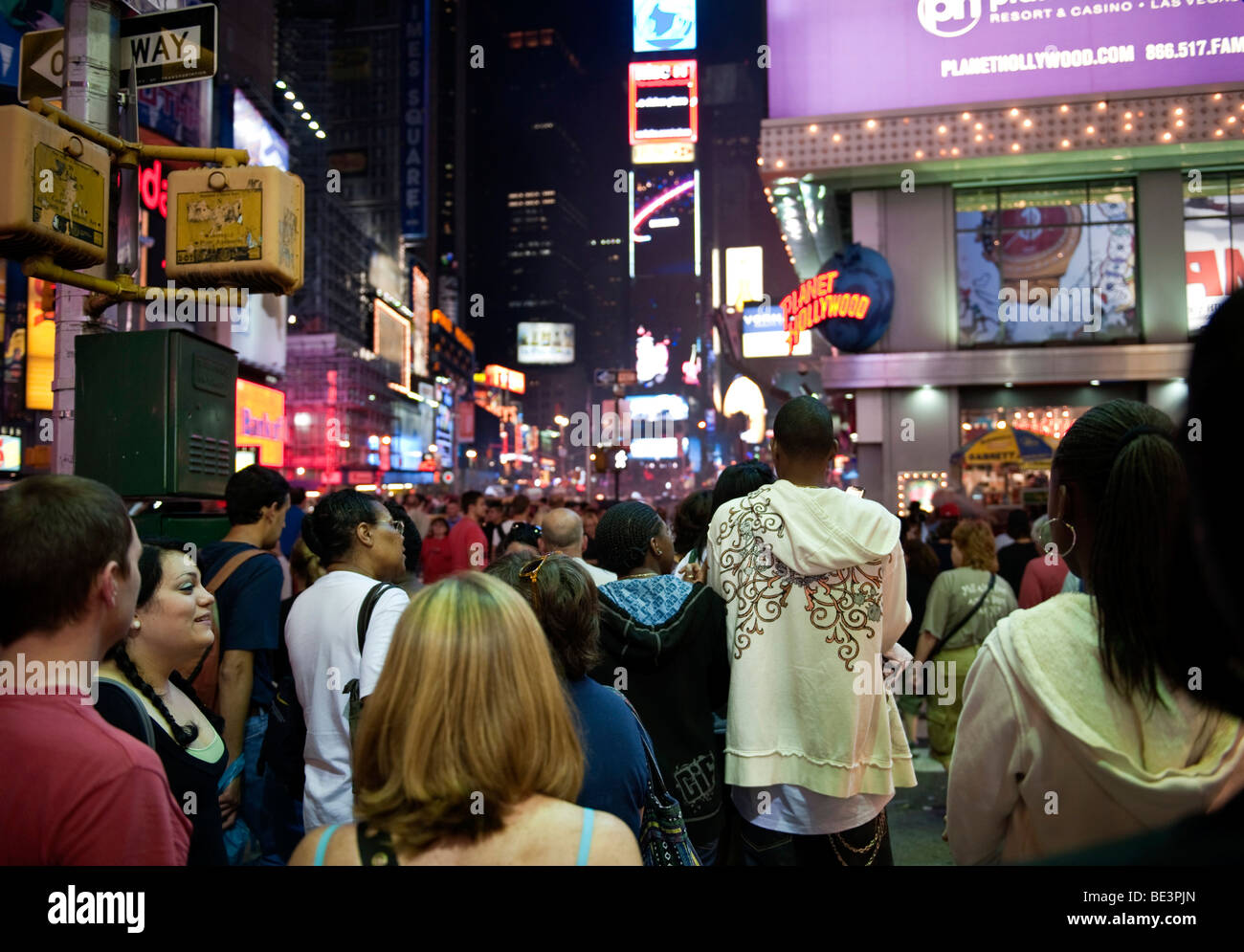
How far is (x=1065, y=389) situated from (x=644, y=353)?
241 feet

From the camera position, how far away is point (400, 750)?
6.16ft

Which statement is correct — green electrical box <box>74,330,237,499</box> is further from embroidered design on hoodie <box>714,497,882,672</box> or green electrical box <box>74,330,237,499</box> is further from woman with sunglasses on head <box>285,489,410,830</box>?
embroidered design on hoodie <box>714,497,882,672</box>

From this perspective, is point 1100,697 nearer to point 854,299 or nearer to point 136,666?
point 136,666

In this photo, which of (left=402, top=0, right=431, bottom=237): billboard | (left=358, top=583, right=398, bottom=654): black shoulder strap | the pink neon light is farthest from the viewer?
the pink neon light

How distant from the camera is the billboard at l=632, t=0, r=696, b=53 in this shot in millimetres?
48312

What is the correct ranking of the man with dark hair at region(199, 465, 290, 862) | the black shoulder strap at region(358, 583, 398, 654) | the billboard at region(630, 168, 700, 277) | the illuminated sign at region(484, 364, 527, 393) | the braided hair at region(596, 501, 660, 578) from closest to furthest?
1. the black shoulder strap at region(358, 583, 398, 654)
2. the braided hair at region(596, 501, 660, 578)
3. the man with dark hair at region(199, 465, 290, 862)
4. the illuminated sign at region(484, 364, 527, 393)
5. the billboard at region(630, 168, 700, 277)

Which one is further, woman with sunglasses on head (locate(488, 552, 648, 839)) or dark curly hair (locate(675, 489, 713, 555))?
dark curly hair (locate(675, 489, 713, 555))

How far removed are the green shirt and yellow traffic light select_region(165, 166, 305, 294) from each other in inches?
A: 232

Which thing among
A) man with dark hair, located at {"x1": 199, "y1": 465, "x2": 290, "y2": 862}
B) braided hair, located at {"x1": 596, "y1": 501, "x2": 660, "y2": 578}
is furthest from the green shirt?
man with dark hair, located at {"x1": 199, "y1": 465, "x2": 290, "y2": 862}

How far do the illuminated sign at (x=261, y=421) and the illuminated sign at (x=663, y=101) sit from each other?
2796cm

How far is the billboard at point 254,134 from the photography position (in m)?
30.3

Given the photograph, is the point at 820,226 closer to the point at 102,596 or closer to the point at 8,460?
the point at 8,460

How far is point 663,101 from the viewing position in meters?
55.8

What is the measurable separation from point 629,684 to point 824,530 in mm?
1113
